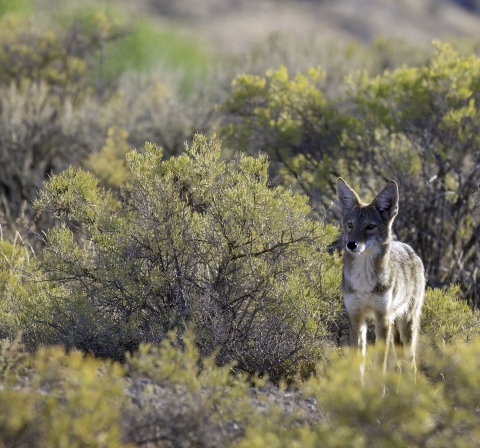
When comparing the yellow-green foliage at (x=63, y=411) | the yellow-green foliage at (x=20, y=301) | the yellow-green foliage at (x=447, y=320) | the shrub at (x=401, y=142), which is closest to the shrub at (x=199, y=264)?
the yellow-green foliage at (x=20, y=301)

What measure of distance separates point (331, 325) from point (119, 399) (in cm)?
348

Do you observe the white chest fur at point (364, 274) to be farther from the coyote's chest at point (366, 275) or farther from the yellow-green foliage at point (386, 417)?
the yellow-green foliage at point (386, 417)

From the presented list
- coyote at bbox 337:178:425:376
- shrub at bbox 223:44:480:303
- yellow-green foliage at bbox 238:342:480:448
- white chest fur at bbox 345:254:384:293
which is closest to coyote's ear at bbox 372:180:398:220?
coyote at bbox 337:178:425:376

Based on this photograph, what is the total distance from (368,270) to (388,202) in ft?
2.27

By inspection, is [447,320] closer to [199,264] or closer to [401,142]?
[199,264]

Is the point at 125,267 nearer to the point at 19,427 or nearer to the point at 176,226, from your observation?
the point at 176,226

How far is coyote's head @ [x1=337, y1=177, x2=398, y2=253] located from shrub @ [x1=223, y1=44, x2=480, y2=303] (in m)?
2.67

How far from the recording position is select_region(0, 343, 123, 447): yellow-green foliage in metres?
4.07

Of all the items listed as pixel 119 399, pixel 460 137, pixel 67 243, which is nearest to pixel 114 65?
pixel 460 137

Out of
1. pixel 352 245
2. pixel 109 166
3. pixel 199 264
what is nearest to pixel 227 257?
pixel 199 264

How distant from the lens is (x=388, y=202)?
270 inches

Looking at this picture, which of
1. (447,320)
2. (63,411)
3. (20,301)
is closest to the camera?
(63,411)

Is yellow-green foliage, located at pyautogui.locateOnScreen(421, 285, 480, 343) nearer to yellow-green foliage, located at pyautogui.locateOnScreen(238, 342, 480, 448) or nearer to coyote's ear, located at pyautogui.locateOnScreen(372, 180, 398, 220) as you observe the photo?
coyote's ear, located at pyautogui.locateOnScreen(372, 180, 398, 220)

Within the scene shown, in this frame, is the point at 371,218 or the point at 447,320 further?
the point at 447,320
